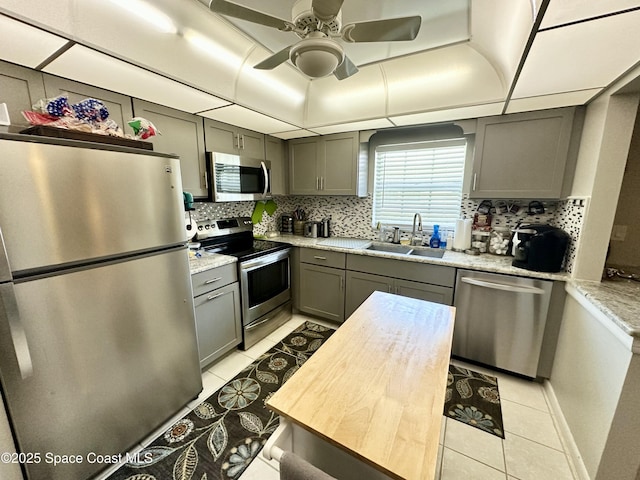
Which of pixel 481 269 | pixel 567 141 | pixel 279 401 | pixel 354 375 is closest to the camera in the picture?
pixel 279 401

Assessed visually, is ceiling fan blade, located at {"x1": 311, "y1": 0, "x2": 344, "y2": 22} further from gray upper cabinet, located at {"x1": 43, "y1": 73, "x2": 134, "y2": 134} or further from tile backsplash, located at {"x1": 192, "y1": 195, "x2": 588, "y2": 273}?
tile backsplash, located at {"x1": 192, "y1": 195, "x2": 588, "y2": 273}

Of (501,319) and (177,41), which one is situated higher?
(177,41)

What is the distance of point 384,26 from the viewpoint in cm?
108

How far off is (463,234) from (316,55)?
214 cm

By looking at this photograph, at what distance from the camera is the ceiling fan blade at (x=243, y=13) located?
39.5 inches

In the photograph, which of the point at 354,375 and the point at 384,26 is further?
the point at 384,26

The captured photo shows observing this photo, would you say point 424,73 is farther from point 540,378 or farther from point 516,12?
point 540,378

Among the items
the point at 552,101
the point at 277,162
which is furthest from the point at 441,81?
the point at 277,162

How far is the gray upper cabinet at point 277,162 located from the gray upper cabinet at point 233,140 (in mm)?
111

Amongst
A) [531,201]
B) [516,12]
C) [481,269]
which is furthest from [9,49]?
[531,201]

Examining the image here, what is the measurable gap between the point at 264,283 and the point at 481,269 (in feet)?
6.45

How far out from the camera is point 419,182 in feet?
9.54

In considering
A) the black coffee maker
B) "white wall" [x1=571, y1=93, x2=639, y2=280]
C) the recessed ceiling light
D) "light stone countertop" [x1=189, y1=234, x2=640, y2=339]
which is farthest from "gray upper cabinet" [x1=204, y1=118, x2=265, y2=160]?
"white wall" [x1=571, y1=93, x2=639, y2=280]

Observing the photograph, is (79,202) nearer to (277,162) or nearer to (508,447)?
(277,162)
